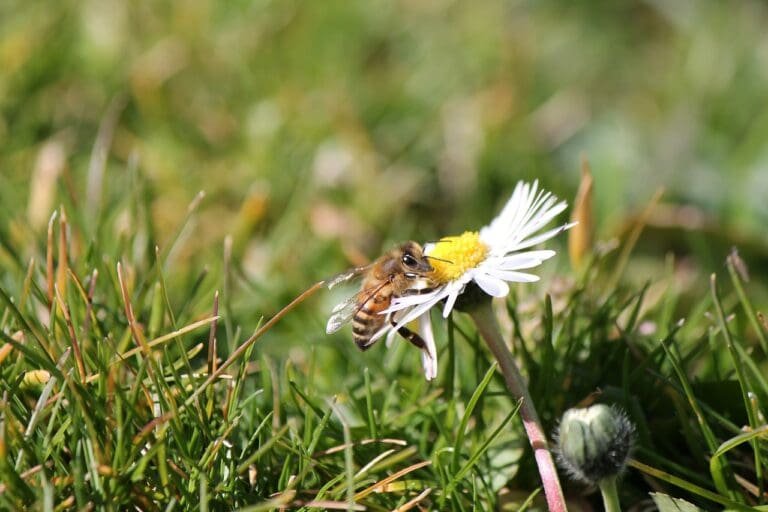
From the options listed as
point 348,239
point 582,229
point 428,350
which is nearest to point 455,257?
point 428,350

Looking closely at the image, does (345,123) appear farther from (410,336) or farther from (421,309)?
(421,309)

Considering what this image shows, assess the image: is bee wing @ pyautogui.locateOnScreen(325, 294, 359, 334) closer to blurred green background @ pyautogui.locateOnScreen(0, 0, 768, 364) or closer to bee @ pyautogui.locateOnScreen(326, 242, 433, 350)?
bee @ pyautogui.locateOnScreen(326, 242, 433, 350)

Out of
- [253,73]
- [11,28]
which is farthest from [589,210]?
[11,28]

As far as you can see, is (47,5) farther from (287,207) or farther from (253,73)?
(287,207)

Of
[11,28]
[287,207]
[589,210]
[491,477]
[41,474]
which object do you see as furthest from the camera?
[11,28]

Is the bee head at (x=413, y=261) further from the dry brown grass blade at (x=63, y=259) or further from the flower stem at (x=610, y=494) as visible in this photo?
the dry brown grass blade at (x=63, y=259)

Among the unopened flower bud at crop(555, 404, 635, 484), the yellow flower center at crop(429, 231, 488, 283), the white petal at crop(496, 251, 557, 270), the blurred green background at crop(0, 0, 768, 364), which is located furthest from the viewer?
the blurred green background at crop(0, 0, 768, 364)

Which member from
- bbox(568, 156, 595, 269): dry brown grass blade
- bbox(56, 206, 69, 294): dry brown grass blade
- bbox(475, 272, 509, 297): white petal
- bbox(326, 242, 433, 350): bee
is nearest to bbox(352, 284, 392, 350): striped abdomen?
bbox(326, 242, 433, 350): bee

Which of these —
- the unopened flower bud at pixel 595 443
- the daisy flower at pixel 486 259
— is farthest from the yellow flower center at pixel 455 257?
the unopened flower bud at pixel 595 443
